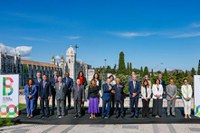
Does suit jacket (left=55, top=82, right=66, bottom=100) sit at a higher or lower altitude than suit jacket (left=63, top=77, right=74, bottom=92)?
lower

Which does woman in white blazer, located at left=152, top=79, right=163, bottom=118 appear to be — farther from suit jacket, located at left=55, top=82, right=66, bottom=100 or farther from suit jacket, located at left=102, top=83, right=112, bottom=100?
suit jacket, located at left=55, top=82, right=66, bottom=100

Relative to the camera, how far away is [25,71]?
7856 centimetres

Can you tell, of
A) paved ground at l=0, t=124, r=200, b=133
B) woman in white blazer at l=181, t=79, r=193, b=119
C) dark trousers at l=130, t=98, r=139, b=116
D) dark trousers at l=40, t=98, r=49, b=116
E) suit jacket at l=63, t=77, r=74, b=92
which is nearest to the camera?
paved ground at l=0, t=124, r=200, b=133

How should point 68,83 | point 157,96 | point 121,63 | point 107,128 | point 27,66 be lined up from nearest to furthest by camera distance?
point 107,128 < point 157,96 < point 68,83 < point 121,63 < point 27,66

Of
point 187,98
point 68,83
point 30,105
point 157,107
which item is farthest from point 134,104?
Answer: point 30,105

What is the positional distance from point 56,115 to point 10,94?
80.5 inches

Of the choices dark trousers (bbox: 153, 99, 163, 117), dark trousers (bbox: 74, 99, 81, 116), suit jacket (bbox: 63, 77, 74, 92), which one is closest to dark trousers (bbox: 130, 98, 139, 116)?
dark trousers (bbox: 153, 99, 163, 117)

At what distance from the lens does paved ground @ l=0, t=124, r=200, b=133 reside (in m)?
8.61

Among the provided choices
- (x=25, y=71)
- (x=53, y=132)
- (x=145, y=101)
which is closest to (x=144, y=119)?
(x=145, y=101)

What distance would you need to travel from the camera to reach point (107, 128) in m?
9.03

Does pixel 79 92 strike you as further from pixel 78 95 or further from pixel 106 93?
pixel 106 93

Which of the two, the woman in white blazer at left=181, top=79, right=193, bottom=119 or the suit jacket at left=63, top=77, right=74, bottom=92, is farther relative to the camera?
the suit jacket at left=63, top=77, right=74, bottom=92

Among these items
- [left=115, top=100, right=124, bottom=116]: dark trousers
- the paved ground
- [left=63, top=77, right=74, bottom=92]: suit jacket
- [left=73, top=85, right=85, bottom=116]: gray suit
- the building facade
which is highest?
the building facade

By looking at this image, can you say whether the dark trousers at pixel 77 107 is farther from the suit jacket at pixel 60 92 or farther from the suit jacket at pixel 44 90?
the suit jacket at pixel 44 90
